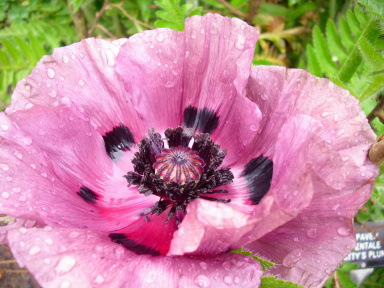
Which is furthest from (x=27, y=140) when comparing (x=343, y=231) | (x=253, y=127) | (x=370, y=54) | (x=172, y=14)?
(x=370, y=54)

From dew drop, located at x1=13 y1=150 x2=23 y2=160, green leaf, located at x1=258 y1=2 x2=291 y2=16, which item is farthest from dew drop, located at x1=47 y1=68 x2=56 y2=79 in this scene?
green leaf, located at x1=258 y1=2 x2=291 y2=16

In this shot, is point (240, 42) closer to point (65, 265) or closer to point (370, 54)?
point (370, 54)

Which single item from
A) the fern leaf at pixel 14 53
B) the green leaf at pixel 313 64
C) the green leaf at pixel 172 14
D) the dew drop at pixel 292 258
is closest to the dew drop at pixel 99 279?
the dew drop at pixel 292 258

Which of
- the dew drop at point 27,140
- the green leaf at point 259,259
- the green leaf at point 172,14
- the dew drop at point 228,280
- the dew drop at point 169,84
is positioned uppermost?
the dew drop at point 27,140

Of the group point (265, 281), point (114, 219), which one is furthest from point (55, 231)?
point (265, 281)

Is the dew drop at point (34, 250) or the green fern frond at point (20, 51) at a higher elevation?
the dew drop at point (34, 250)

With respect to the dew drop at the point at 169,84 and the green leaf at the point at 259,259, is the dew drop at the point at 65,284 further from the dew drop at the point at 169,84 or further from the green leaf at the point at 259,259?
the dew drop at the point at 169,84

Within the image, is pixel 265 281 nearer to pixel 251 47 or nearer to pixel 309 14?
pixel 251 47
